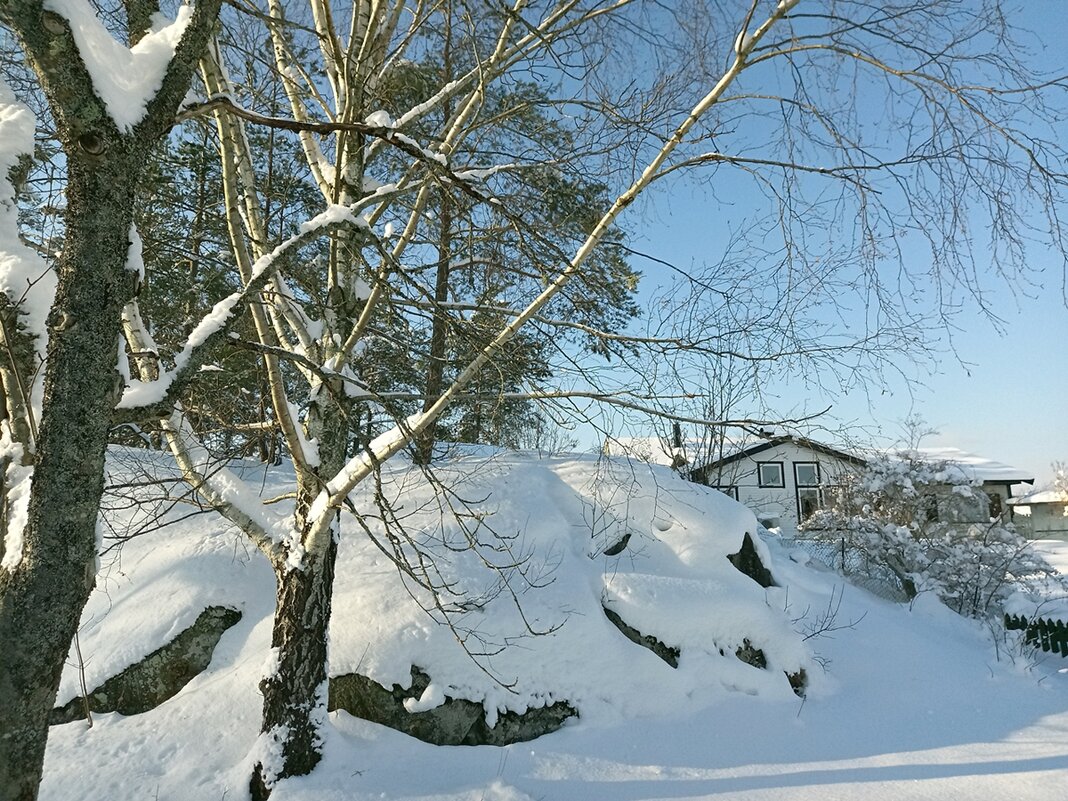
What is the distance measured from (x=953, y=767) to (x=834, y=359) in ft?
11.5

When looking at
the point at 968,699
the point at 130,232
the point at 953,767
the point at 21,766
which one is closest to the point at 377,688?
the point at 21,766

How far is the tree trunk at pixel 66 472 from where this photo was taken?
2.17 metres

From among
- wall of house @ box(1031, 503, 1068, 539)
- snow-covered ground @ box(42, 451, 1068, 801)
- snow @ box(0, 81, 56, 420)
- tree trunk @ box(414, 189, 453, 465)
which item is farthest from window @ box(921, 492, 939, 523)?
wall of house @ box(1031, 503, 1068, 539)

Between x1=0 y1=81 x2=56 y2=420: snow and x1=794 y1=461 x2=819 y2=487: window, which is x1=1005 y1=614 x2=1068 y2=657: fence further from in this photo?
x1=794 y1=461 x2=819 y2=487: window

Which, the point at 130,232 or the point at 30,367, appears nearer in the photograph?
the point at 130,232

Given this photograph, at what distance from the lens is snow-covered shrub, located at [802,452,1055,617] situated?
1005 cm

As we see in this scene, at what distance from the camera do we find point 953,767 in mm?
4859

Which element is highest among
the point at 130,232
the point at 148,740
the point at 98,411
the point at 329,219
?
the point at 329,219

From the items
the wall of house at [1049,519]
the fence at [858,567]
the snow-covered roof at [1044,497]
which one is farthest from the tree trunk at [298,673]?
the wall of house at [1049,519]

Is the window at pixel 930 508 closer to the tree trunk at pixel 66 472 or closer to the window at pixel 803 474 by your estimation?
the tree trunk at pixel 66 472

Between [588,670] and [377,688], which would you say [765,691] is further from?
[377,688]

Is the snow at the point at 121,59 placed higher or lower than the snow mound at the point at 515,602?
higher

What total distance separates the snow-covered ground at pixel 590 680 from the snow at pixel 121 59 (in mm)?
2372

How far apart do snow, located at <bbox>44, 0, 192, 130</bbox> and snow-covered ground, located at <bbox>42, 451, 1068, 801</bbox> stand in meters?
2.37
